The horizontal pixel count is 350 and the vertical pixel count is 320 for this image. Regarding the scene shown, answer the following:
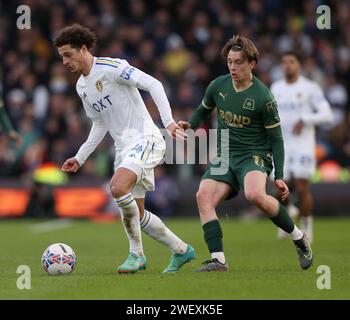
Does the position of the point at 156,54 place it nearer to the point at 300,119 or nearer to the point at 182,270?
the point at 300,119

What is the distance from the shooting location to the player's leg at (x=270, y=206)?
9.22 meters

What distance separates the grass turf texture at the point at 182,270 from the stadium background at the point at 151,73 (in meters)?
3.37

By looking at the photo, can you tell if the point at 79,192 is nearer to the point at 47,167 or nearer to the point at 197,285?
the point at 47,167

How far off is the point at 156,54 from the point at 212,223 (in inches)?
544

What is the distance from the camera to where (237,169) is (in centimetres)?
954

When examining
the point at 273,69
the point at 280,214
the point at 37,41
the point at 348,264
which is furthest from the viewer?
the point at 37,41

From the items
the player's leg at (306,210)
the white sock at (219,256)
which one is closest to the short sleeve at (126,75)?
the white sock at (219,256)

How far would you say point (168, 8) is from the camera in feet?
81.3

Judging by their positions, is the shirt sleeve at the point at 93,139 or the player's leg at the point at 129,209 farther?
the shirt sleeve at the point at 93,139

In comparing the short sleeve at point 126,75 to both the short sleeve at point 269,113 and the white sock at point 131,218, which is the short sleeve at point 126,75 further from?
the short sleeve at point 269,113

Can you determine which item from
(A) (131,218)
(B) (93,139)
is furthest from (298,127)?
(A) (131,218)

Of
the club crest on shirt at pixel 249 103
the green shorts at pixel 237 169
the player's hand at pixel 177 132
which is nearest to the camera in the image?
the player's hand at pixel 177 132

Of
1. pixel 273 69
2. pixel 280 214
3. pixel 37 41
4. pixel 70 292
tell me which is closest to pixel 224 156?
pixel 280 214

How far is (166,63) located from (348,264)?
13.1 metres
